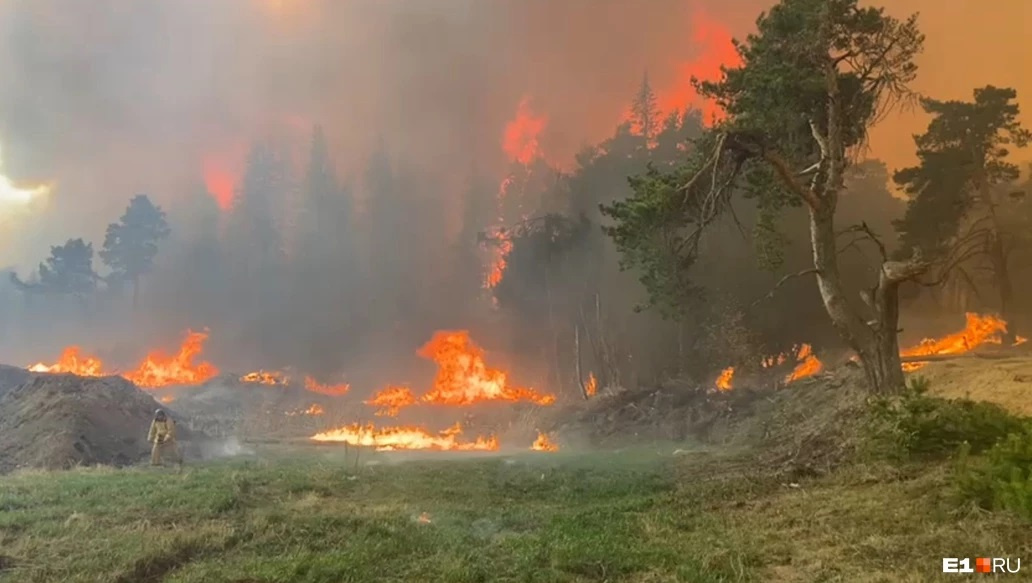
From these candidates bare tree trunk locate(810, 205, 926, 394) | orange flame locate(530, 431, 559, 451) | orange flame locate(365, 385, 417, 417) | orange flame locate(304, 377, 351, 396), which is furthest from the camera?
orange flame locate(304, 377, 351, 396)

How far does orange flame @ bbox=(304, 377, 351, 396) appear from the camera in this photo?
56.8 metres

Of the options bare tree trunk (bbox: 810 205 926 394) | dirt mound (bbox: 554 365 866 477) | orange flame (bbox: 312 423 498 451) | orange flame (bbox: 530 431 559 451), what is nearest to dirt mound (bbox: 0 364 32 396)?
orange flame (bbox: 312 423 498 451)

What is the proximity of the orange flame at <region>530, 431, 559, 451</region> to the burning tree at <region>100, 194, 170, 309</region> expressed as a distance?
6537 cm

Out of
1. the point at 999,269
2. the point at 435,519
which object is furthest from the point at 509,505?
the point at 999,269

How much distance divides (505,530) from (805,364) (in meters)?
31.3

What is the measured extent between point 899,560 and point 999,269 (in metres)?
30.8

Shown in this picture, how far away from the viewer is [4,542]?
10789 millimetres

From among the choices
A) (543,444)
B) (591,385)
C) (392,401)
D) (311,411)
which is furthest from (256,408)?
(543,444)

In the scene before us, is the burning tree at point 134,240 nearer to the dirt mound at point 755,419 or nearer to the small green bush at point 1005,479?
the dirt mound at point 755,419

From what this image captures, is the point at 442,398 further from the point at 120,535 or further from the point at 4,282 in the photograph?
the point at 4,282

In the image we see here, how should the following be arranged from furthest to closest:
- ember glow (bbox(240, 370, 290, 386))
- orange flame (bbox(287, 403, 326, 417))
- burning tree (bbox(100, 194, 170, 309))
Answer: burning tree (bbox(100, 194, 170, 309)) < ember glow (bbox(240, 370, 290, 386)) < orange flame (bbox(287, 403, 326, 417))

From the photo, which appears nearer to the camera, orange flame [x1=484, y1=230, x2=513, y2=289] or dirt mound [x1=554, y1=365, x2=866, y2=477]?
dirt mound [x1=554, y1=365, x2=866, y2=477]

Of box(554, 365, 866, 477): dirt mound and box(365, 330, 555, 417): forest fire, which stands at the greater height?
box(365, 330, 555, 417): forest fire

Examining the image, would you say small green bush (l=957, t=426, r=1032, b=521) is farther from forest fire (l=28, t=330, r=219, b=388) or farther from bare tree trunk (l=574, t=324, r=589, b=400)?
forest fire (l=28, t=330, r=219, b=388)
